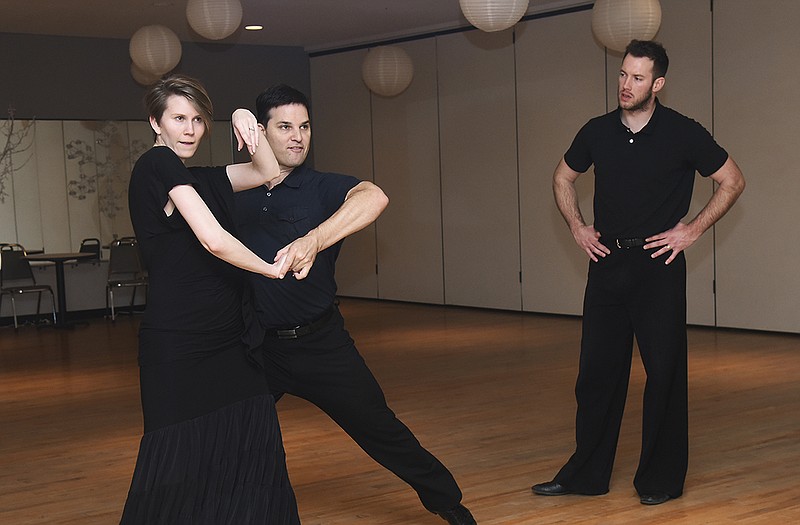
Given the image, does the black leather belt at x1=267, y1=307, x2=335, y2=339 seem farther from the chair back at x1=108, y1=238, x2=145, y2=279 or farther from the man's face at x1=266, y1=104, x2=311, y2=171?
the chair back at x1=108, y1=238, x2=145, y2=279

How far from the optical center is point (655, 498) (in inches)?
163

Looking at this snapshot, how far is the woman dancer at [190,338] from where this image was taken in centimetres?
273

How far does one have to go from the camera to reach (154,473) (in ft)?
9.15

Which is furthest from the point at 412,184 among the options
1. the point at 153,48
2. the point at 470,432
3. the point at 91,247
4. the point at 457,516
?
the point at 457,516

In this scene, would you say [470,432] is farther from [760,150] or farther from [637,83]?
[760,150]

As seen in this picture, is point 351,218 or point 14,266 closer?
point 351,218

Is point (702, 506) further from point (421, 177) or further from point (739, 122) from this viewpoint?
point (421, 177)

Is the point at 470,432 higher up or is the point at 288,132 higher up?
the point at 288,132

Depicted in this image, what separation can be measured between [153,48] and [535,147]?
3886 millimetres

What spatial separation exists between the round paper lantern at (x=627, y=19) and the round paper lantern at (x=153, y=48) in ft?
11.8

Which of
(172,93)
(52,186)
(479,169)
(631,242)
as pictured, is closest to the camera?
(172,93)

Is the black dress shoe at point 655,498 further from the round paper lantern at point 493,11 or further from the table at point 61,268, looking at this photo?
the table at point 61,268

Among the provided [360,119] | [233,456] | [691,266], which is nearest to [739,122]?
[691,266]

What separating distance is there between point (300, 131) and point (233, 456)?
108 centimetres
